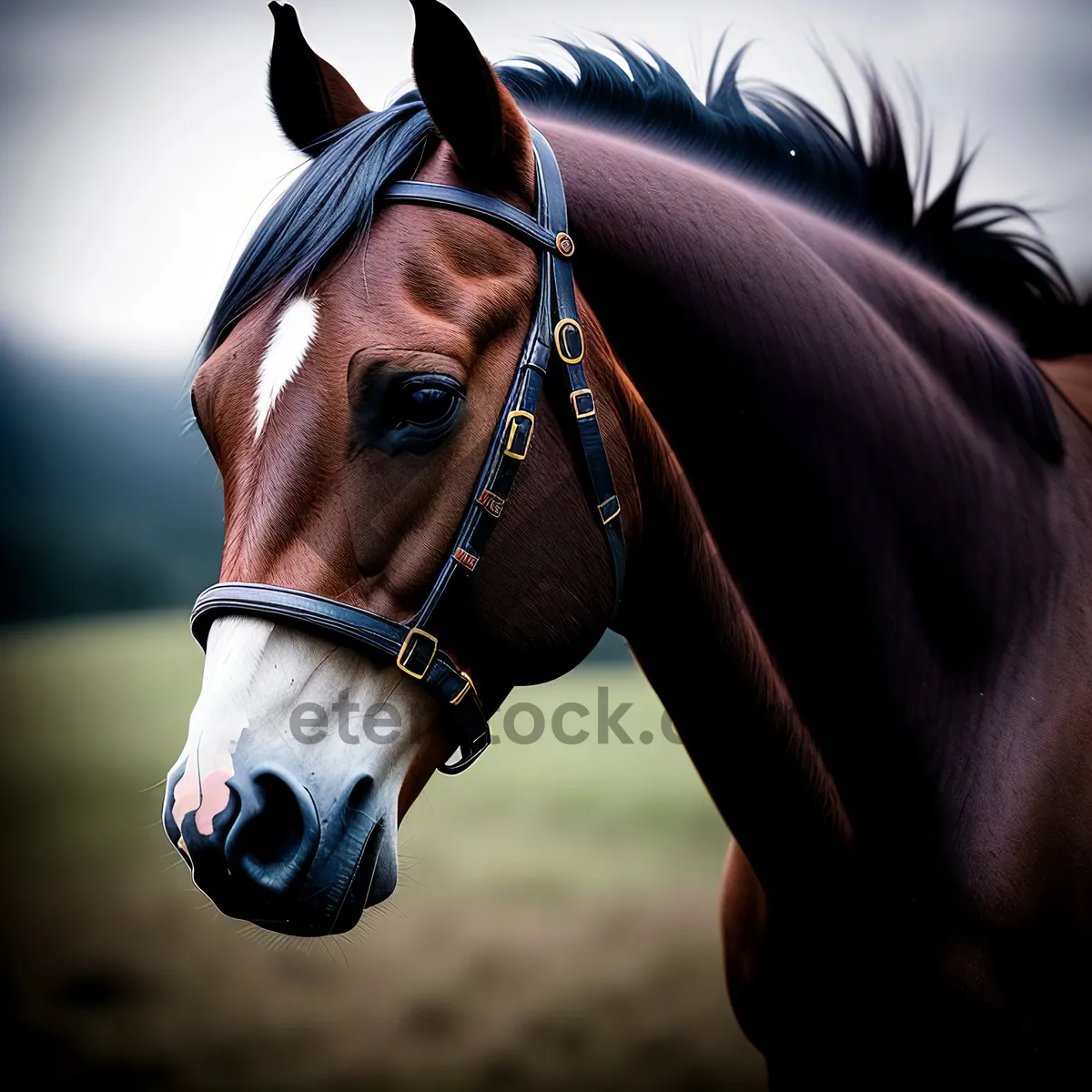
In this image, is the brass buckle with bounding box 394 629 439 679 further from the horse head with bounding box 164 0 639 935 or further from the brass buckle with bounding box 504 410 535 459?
the brass buckle with bounding box 504 410 535 459

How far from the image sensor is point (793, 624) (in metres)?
1.31

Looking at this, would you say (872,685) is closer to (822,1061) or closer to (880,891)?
(880,891)

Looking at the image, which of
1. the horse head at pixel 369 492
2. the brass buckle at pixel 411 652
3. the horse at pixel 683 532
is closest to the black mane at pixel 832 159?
the horse at pixel 683 532

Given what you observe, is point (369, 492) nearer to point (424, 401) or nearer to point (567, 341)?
point (424, 401)

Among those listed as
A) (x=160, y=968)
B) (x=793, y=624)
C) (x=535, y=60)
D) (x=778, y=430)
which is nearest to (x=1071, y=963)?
(x=793, y=624)

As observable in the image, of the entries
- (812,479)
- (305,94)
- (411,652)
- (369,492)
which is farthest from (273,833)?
(305,94)

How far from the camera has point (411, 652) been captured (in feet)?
3.34

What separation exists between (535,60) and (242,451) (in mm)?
899

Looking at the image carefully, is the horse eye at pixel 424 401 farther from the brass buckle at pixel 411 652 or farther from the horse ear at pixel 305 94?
the horse ear at pixel 305 94

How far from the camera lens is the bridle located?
971 millimetres

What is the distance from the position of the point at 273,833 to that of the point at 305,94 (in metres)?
1.10

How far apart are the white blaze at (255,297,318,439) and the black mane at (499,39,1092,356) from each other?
0.66m

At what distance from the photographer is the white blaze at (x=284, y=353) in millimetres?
1019

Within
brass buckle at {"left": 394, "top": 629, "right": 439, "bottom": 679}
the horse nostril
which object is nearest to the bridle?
brass buckle at {"left": 394, "top": 629, "right": 439, "bottom": 679}
